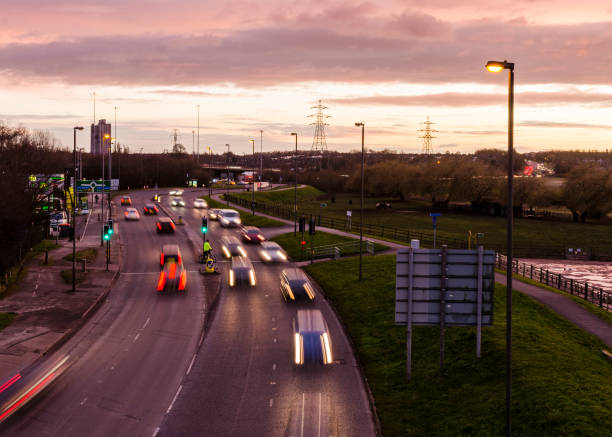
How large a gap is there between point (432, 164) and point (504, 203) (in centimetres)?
3155

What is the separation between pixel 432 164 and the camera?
465 ft

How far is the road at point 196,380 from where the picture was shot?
19406mm

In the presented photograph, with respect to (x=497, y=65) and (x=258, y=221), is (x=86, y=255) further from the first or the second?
(x=497, y=65)

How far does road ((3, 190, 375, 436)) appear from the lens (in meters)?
19.4

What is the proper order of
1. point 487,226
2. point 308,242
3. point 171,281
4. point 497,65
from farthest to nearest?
point 487,226, point 308,242, point 171,281, point 497,65

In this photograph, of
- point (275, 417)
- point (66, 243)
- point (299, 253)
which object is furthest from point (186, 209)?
point (275, 417)

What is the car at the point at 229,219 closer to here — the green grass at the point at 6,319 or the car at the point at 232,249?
the car at the point at 232,249

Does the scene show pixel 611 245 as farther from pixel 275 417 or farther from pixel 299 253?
pixel 275 417

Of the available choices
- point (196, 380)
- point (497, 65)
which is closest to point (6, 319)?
point (196, 380)

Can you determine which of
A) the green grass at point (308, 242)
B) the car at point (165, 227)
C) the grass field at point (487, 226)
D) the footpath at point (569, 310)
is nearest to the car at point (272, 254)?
the green grass at point (308, 242)

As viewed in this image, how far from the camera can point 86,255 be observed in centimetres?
5497

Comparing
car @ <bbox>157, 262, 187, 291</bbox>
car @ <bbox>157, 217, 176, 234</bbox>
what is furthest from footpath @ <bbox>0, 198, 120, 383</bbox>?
car @ <bbox>157, 217, 176, 234</bbox>

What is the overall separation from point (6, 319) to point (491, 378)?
2564 cm

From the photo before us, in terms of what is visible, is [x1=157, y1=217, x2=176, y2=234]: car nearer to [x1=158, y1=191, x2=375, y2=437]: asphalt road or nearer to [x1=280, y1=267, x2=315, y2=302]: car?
[x1=280, y1=267, x2=315, y2=302]: car
